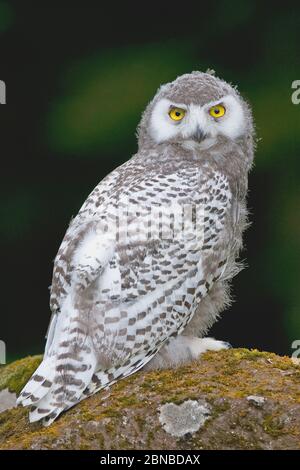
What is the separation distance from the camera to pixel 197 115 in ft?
12.5

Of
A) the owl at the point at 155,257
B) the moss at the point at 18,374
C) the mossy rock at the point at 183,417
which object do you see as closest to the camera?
the mossy rock at the point at 183,417

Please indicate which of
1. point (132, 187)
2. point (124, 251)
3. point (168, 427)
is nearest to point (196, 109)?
point (132, 187)

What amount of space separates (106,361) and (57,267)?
47 centimetres

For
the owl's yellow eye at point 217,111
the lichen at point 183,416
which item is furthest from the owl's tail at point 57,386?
the owl's yellow eye at point 217,111

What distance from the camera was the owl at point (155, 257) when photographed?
131 inches

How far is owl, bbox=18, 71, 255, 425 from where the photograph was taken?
3.34 metres

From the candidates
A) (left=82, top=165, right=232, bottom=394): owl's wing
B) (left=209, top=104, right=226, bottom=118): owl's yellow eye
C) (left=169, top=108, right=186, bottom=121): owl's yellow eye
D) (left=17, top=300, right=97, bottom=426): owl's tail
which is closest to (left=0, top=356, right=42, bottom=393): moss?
(left=17, top=300, right=97, bottom=426): owl's tail

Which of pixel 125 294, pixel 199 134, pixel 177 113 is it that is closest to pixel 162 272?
pixel 125 294

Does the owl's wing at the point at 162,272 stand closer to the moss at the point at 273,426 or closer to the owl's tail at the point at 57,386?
the owl's tail at the point at 57,386

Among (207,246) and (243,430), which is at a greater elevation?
(207,246)

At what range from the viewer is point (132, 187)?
364 centimetres

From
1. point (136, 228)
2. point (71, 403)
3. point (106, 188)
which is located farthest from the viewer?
point (106, 188)

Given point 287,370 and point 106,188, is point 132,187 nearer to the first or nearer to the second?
point 106,188

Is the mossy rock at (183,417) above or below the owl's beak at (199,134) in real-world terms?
below
